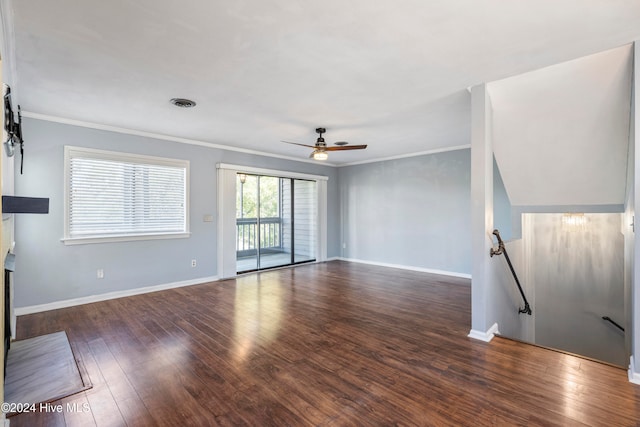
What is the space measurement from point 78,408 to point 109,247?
2958mm

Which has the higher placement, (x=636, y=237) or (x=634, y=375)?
(x=636, y=237)

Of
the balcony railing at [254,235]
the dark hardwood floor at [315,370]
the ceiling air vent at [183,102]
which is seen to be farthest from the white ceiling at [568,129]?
the balcony railing at [254,235]

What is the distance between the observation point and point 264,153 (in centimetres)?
630

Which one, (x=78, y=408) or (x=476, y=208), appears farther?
(x=476, y=208)

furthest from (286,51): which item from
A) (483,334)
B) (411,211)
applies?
(411,211)

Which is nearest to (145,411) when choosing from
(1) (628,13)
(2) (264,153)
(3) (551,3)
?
(3) (551,3)

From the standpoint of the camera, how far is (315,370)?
244 centimetres

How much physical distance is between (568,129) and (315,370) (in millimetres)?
3458

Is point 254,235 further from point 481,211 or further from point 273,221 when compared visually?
point 481,211

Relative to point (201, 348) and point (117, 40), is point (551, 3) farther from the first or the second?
point (201, 348)

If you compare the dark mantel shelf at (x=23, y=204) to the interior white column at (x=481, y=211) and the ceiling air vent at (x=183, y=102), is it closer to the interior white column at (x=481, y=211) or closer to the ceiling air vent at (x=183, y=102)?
the ceiling air vent at (x=183, y=102)

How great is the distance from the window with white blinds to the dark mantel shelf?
295 cm

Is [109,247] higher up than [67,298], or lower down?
higher up

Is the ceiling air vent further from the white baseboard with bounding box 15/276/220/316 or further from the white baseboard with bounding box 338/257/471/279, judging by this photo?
the white baseboard with bounding box 338/257/471/279
